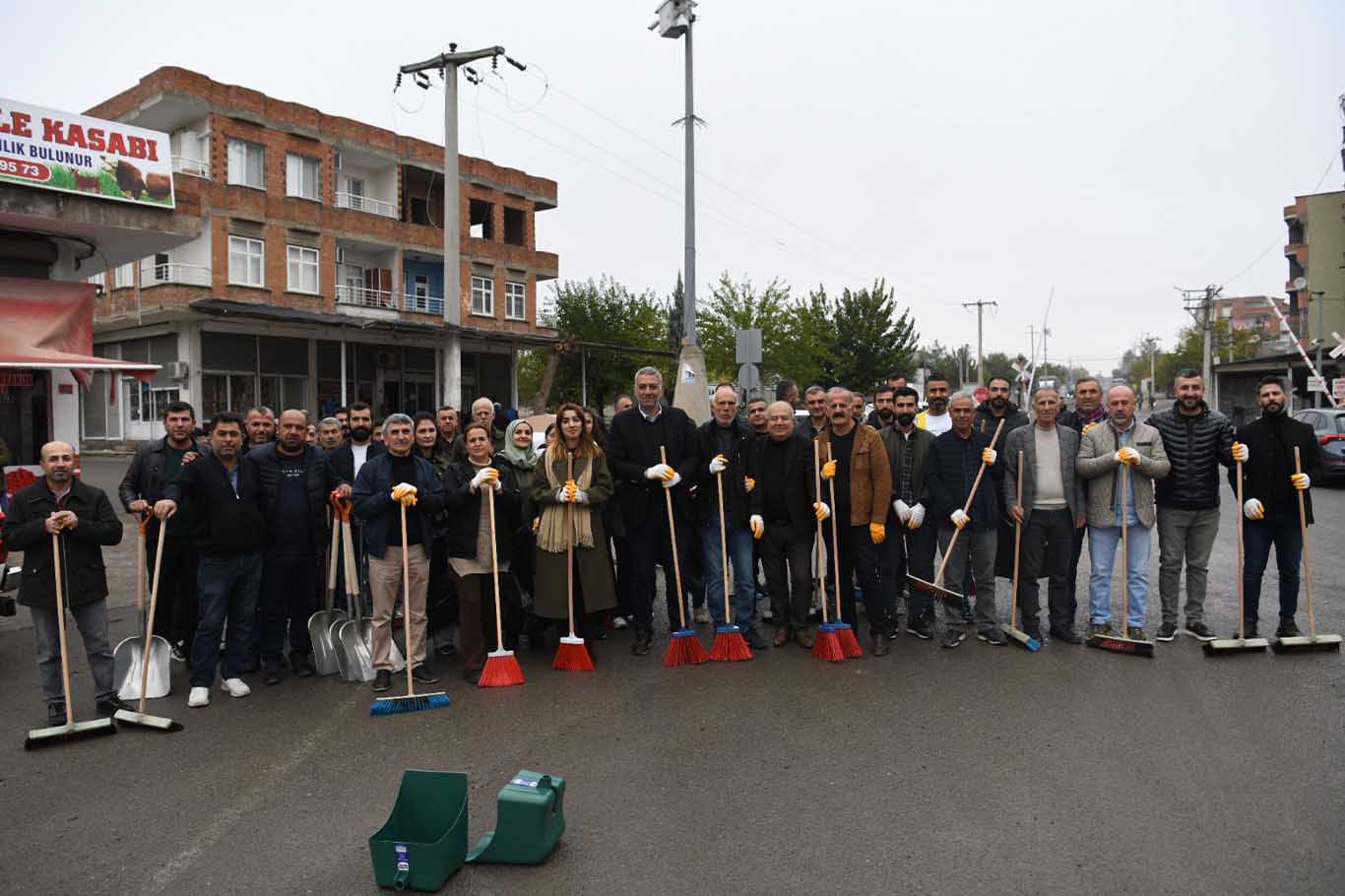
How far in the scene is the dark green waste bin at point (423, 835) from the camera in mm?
3400

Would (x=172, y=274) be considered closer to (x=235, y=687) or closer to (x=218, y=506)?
(x=218, y=506)

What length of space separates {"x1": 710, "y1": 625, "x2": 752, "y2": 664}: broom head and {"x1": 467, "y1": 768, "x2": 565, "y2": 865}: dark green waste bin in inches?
119

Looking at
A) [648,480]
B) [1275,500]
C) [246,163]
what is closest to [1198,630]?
[1275,500]

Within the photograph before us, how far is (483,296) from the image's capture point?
118 feet

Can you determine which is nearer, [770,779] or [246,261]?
[770,779]

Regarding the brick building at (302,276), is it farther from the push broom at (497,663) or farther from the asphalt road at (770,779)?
the asphalt road at (770,779)

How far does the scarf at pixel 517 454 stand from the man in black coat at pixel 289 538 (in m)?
1.29

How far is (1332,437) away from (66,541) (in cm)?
2056

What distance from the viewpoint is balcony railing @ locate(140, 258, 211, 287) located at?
26.6 metres

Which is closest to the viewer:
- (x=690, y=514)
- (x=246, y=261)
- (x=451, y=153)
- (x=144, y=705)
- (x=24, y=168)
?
(x=144, y=705)

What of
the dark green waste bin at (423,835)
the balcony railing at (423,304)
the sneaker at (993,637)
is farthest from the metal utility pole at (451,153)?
the dark green waste bin at (423,835)

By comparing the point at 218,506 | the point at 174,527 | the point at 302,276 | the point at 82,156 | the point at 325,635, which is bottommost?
the point at 325,635

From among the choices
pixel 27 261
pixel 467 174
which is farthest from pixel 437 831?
pixel 467 174

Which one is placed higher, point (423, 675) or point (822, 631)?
point (822, 631)
